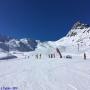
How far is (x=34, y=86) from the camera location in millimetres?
9727

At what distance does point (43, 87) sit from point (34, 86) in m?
0.54

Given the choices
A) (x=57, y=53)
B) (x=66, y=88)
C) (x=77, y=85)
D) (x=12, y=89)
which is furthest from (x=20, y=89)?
(x=57, y=53)

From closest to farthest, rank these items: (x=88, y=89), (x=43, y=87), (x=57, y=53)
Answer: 1. (x=88, y=89)
2. (x=43, y=87)
3. (x=57, y=53)

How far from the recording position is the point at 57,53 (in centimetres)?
5197

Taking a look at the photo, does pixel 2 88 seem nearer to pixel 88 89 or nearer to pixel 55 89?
pixel 55 89

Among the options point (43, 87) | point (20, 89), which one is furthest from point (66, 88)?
point (20, 89)

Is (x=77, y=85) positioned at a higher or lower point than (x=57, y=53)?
lower

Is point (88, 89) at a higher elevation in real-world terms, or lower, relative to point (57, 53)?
lower

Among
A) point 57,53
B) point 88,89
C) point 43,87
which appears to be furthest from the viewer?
point 57,53

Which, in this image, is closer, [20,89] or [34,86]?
[20,89]

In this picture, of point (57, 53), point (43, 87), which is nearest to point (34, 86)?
point (43, 87)

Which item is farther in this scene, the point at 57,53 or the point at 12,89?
the point at 57,53

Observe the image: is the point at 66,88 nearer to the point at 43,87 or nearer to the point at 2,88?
the point at 43,87

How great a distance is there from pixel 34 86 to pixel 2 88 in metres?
1.62
